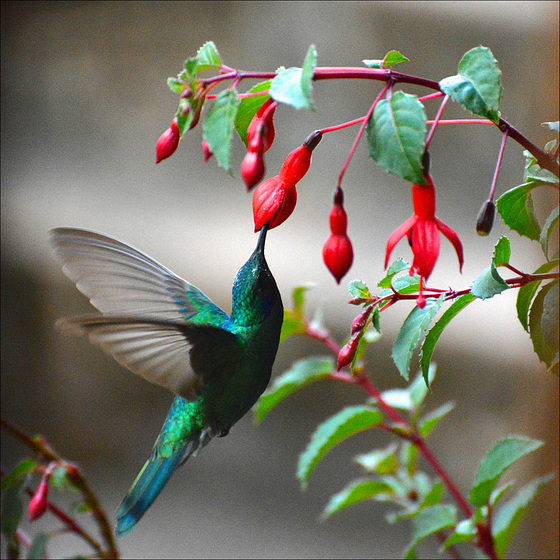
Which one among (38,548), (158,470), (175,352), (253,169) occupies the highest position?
(253,169)

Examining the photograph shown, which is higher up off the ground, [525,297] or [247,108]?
[247,108]

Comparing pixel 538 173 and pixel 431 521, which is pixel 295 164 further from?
pixel 431 521

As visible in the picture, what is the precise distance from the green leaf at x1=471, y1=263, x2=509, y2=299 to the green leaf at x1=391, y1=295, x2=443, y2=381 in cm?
2

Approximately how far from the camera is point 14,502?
2.03 feet

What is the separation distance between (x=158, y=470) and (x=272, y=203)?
26 cm

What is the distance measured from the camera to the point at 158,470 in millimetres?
483

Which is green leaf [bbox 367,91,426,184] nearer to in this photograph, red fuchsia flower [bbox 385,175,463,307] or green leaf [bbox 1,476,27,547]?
red fuchsia flower [bbox 385,175,463,307]

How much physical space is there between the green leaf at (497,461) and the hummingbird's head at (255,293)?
259 millimetres

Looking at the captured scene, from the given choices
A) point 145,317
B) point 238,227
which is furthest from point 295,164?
point 238,227

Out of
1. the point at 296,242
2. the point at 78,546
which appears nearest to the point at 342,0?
the point at 296,242

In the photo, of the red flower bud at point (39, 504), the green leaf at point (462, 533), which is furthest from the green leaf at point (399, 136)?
the red flower bud at point (39, 504)

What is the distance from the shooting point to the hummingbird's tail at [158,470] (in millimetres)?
472

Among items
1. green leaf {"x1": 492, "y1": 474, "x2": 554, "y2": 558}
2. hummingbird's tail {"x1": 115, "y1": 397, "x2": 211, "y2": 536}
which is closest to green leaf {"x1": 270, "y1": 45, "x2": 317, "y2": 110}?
hummingbird's tail {"x1": 115, "y1": 397, "x2": 211, "y2": 536}

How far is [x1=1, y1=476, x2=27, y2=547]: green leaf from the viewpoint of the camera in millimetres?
604
